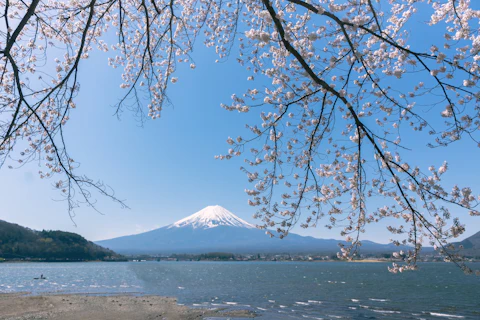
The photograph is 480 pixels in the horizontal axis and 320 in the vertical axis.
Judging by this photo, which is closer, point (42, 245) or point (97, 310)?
point (97, 310)

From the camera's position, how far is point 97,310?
592 inches

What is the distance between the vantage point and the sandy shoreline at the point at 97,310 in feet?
44.0

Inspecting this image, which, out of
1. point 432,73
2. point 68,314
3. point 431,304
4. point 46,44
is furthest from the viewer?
point 431,304

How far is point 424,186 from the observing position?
339cm

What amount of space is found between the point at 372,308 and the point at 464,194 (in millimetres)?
16122

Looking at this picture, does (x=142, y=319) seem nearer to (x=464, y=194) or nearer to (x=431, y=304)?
(x=464, y=194)

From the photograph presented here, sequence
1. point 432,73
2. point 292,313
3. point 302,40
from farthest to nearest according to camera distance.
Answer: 1. point 292,313
2. point 302,40
3. point 432,73

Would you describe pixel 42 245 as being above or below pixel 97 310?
above

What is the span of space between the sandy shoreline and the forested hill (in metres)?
86.7

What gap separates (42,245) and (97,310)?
9602cm

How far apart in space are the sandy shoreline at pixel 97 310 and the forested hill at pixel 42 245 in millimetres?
86729

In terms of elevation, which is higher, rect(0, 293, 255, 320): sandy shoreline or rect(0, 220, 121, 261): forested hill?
rect(0, 220, 121, 261): forested hill

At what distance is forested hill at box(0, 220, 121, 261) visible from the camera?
8944 centimetres

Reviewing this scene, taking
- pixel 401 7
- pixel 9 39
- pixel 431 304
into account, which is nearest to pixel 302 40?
pixel 401 7
